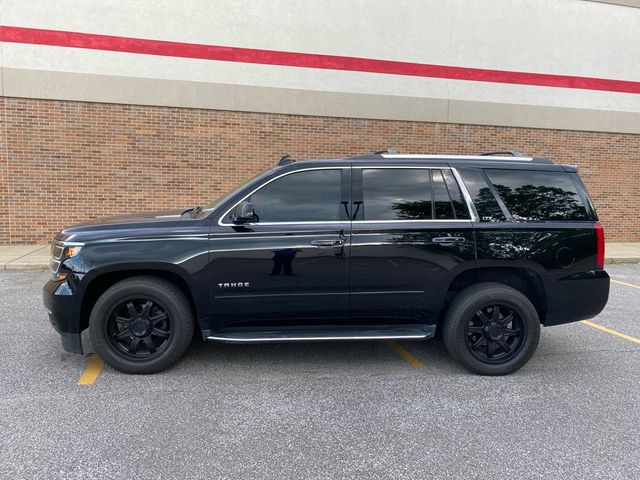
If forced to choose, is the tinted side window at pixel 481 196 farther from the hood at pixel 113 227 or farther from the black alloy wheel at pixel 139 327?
the black alloy wheel at pixel 139 327

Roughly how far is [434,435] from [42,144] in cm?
1054

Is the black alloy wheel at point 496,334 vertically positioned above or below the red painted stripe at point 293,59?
below

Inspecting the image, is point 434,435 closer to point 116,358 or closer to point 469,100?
point 116,358

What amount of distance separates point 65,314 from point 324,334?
2.22 metres

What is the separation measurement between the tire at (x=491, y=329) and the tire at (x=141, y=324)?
238cm

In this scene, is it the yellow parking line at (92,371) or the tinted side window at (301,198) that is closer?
the yellow parking line at (92,371)

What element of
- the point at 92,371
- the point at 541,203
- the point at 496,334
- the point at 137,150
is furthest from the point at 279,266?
the point at 137,150

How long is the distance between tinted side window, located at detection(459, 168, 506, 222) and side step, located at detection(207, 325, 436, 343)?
114cm

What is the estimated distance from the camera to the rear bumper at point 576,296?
4.06 meters

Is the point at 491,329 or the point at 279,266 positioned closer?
the point at 279,266

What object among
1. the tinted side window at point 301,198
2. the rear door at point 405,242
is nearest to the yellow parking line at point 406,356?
the rear door at point 405,242

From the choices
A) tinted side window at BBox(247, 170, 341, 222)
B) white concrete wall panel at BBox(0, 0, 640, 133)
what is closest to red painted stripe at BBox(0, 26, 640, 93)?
white concrete wall panel at BBox(0, 0, 640, 133)

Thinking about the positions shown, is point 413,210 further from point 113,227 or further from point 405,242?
point 113,227

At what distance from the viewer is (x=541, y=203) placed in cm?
415
